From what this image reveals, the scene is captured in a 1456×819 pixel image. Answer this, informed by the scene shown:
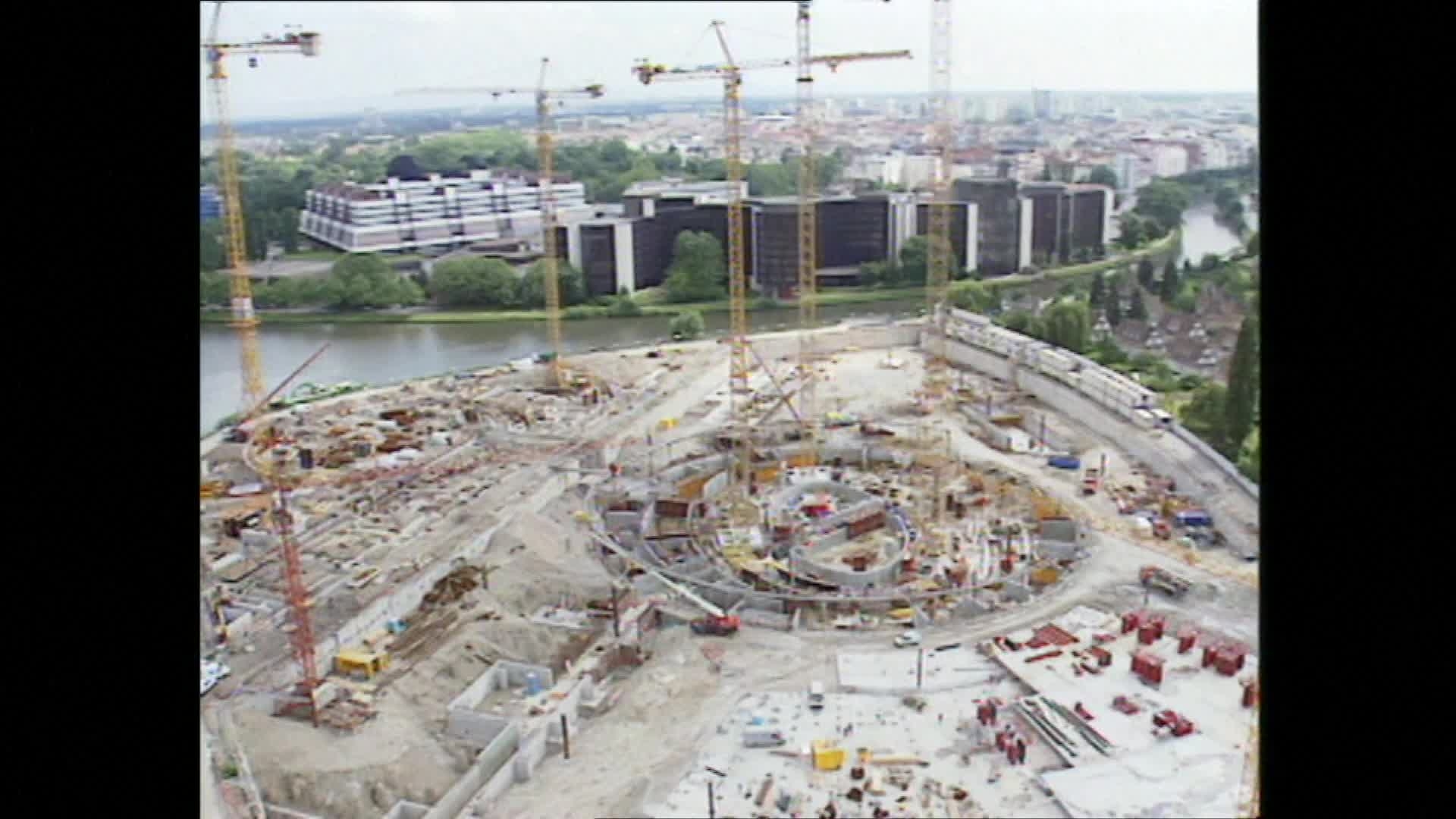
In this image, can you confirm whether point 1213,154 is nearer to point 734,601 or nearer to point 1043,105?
point 1043,105

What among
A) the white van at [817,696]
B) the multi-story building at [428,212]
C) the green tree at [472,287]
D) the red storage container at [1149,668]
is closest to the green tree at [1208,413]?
the red storage container at [1149,668]

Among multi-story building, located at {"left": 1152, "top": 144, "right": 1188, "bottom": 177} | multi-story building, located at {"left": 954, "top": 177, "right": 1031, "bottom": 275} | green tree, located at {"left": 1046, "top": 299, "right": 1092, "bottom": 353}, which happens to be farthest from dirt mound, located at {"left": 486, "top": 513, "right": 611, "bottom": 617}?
multi-story building, located at {"left": 1152, "top": 144, "right": 1188, "bottom": 177}

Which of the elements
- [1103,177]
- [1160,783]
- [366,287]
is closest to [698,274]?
[366,287]

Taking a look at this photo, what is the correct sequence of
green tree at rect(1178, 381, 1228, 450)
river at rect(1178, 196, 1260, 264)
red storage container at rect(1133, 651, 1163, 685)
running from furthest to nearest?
river at rect(1178, 196, 1260, 264), green tree at rect(1178, 381, 1228, 450), red storage container at rect(1133, 651, 1163, 685)

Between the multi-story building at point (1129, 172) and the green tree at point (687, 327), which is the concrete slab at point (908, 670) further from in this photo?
the multi-story building at point (1129, 172)

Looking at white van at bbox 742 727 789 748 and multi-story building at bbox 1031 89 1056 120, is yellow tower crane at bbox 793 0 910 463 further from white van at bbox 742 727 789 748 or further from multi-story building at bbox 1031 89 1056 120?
white van at bbox 742 727 789 748
